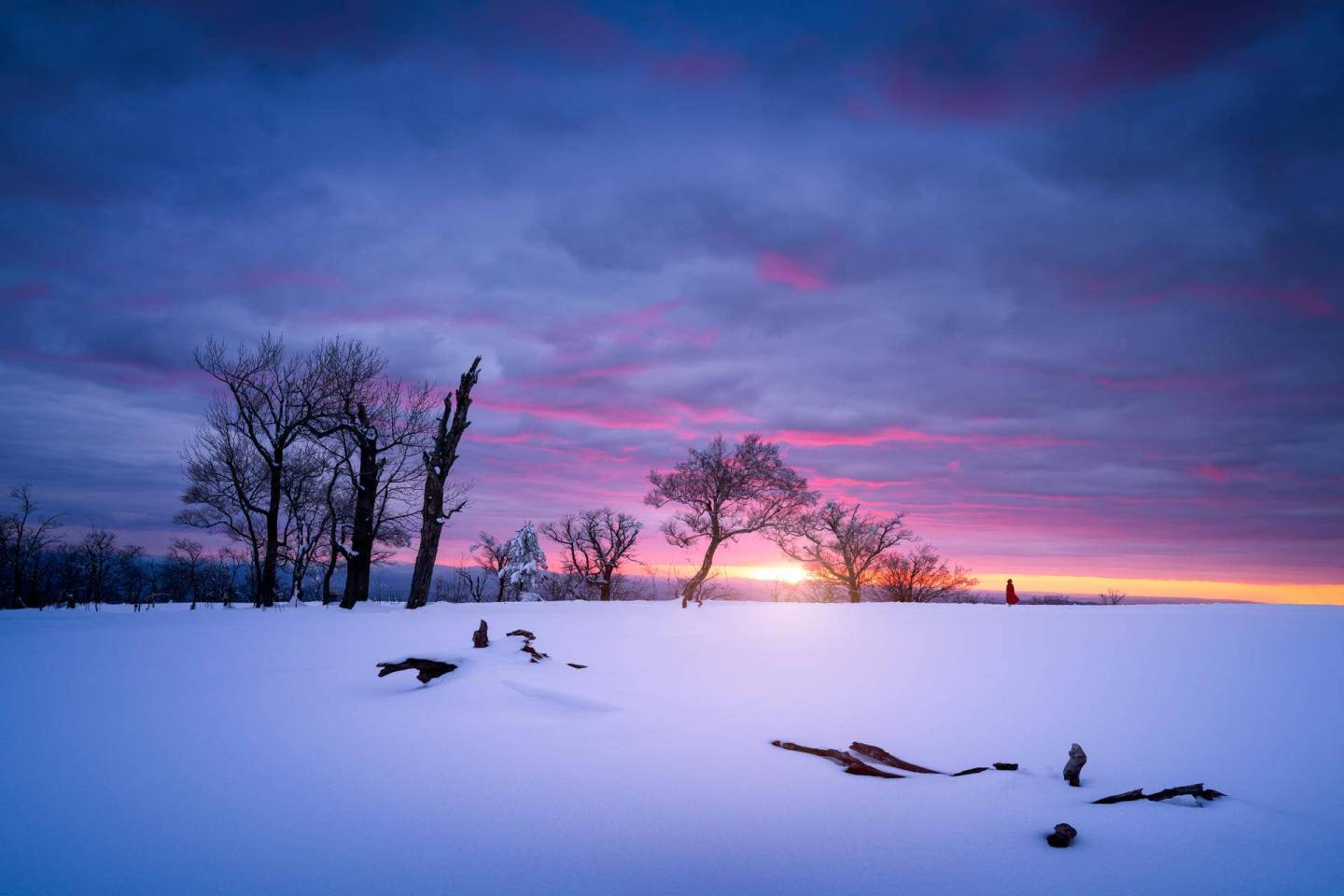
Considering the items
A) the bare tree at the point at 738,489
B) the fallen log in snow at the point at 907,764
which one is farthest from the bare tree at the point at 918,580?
the fallen log in snow at the point at 907,764

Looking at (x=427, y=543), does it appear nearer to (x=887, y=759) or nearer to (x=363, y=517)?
(x=363, y=517)

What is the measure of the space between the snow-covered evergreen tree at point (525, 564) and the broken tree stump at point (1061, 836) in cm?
3602

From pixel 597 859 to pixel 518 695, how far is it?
7.55ft

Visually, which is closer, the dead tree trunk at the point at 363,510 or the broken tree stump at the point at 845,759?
the broken tree stump at the point at 845,759

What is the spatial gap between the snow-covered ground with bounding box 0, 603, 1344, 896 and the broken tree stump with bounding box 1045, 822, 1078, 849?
0.14ft

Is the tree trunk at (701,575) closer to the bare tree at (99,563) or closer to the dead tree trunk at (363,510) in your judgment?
the dead tree trunk at (363,510)

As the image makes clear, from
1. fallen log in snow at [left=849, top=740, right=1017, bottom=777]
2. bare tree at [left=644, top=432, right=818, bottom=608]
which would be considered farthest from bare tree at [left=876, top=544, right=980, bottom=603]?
fallen log in snow at [left=849, top=740, right=1017, bottom=777]

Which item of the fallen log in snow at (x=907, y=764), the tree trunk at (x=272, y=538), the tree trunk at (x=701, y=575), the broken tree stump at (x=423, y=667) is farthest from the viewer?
the tree trunk at (x=701, y=575)

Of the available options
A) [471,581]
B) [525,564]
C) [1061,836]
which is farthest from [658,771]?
[471,581]

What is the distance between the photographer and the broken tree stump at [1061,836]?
7.70 feet

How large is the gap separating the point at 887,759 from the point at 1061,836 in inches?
44.3

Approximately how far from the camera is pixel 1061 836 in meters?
2.34

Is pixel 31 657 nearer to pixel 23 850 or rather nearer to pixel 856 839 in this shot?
pixel 23 850

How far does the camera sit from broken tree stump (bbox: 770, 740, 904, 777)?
10.3ft
